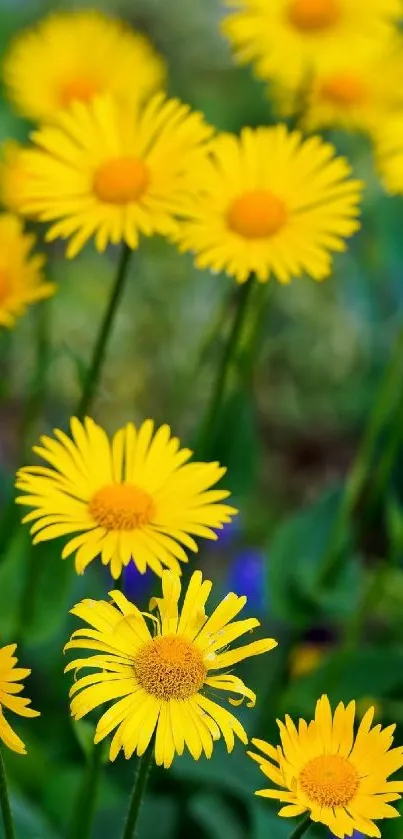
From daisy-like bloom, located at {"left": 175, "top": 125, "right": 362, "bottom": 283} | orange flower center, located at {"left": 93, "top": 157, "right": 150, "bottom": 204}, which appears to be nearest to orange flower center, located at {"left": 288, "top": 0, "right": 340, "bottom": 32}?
daisy-like bloom, located at {"left": 175, "top": 125, "right": 362, "bottom": 283}

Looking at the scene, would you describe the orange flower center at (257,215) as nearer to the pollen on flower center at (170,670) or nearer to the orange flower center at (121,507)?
the orange flower center at (121,507)

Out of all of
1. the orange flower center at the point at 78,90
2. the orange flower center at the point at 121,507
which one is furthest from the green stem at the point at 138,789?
the orange flower center at the point at 78,90

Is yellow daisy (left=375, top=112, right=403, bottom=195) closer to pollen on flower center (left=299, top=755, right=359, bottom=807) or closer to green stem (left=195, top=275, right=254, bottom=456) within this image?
green stem (left=195, top=275, right=254, bottom=456)

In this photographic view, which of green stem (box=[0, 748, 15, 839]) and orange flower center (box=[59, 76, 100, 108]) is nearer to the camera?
green stem (box=[0, 748, 15, 839])

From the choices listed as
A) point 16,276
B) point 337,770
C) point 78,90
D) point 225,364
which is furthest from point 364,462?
point 337,770

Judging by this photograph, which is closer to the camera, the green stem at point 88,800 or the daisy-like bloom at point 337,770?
the daisy-like bloom at point 337,770
